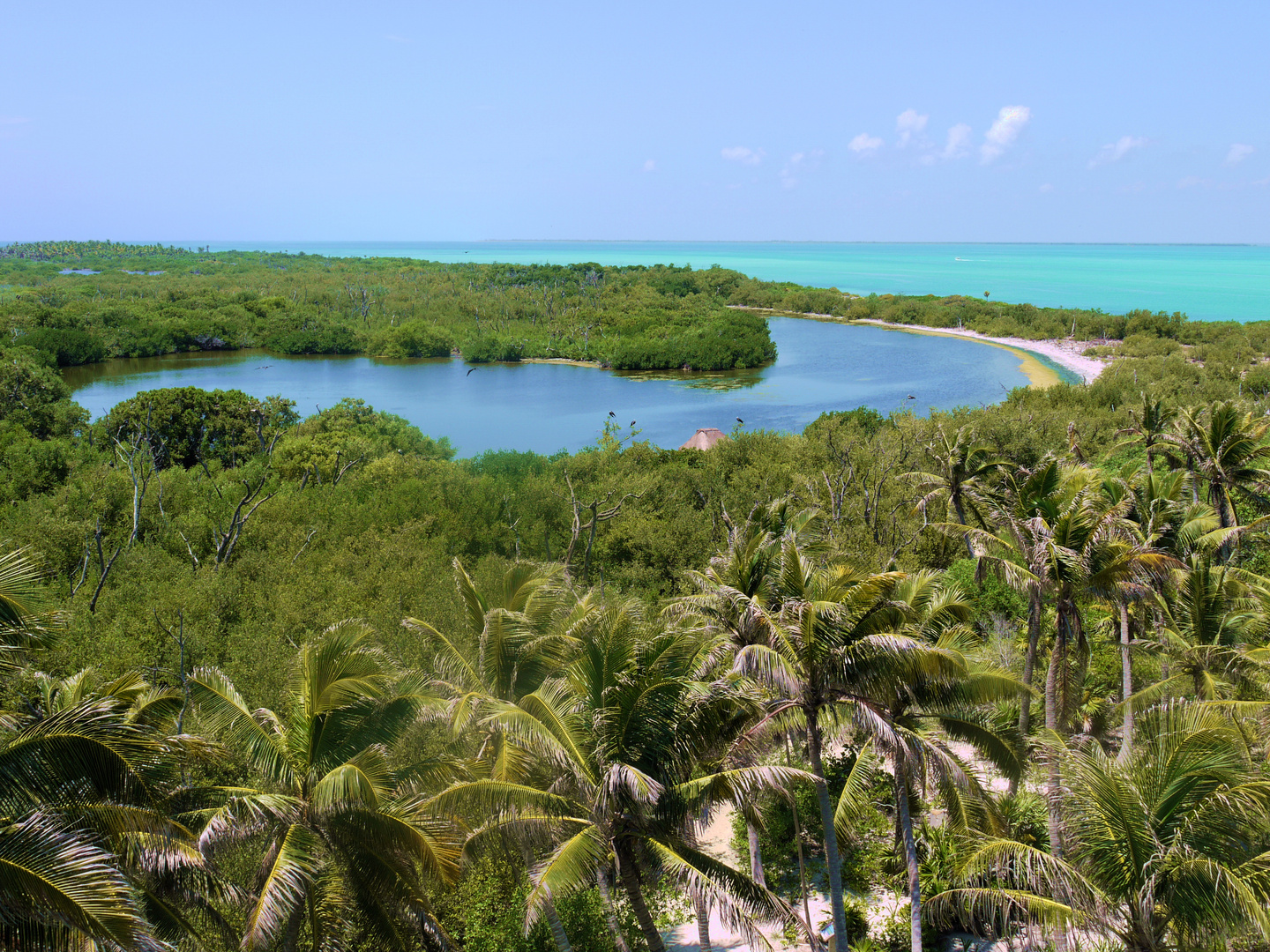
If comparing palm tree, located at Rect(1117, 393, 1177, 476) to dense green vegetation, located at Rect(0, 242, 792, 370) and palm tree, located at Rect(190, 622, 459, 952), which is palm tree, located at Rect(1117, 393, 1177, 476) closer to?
palm tree, located at Rect(190, 622, 459, 952)

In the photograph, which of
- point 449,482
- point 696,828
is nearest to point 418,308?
point 449,482

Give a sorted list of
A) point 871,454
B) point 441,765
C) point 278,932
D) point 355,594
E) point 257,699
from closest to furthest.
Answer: point 278,932 < point 441,765 < point 257,699 < point 355,594 < point 871,454

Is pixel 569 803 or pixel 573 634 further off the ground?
pixel 573 634

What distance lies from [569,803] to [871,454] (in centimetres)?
3038

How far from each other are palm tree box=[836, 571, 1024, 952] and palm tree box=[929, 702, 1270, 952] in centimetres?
173

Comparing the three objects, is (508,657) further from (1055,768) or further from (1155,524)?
(1155,524)

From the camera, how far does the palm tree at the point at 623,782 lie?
27.9 feet

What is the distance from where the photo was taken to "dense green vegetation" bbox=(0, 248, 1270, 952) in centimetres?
771

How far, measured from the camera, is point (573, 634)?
11508 millimetres

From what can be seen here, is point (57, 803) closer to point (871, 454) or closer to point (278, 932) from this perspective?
point (278, 932)

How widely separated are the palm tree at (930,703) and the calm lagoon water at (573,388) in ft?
154

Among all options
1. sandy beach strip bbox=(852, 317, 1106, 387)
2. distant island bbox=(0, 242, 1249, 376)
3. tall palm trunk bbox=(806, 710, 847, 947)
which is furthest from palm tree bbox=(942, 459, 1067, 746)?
distant island bbox=(0, 242, 1249, 376)

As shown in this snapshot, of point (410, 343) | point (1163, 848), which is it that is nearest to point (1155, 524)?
point (1163, 848)

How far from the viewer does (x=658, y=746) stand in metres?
9.09
